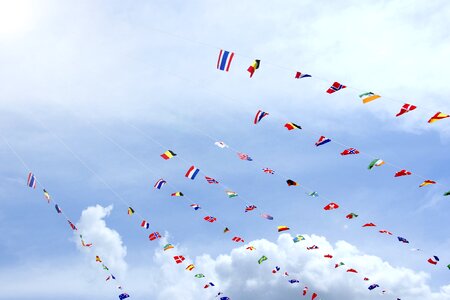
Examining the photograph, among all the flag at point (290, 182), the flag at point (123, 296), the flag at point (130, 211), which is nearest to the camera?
the flag at point (290, 182)

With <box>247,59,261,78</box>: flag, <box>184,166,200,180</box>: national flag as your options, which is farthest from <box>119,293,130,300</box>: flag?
<box>247,59,261,78</box>: flag

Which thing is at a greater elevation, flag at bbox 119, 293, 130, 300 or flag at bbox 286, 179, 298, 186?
flag at bbox 119, 293, 130, 300

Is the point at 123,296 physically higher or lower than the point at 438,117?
higher

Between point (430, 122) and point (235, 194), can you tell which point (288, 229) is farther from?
point (430, 122)

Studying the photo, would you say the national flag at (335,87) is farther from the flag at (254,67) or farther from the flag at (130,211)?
the flag at (130,211)

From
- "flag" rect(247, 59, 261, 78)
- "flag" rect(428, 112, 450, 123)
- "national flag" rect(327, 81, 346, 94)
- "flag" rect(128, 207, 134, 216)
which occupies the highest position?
"flag" rect(128, 207, 134, 216)

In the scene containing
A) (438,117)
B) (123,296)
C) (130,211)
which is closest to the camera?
Answer: (438,117)

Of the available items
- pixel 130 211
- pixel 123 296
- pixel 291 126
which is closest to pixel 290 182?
pixel 291 126

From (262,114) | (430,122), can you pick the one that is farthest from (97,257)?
(430,122)

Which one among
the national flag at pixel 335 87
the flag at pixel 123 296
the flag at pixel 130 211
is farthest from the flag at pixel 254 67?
the flag at pixel 123 296

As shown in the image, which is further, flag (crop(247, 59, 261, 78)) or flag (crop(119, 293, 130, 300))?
flag (crop(119, 293, 130, 300))

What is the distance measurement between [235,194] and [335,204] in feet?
26.6

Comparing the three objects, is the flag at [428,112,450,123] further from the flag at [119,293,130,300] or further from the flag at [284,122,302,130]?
the flag at [119,293,130,300]

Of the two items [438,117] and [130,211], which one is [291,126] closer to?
[438,117]
